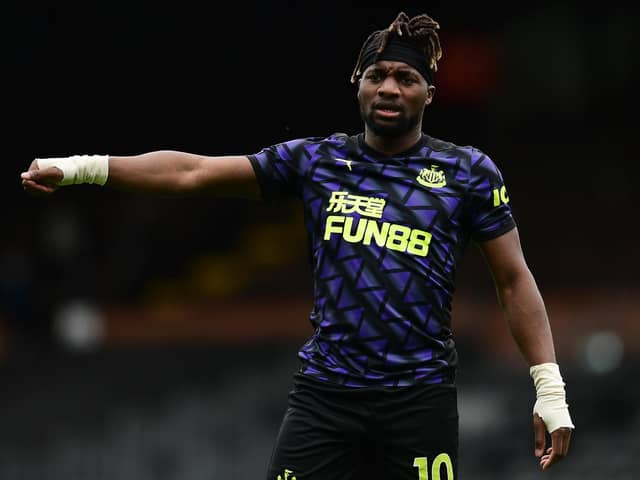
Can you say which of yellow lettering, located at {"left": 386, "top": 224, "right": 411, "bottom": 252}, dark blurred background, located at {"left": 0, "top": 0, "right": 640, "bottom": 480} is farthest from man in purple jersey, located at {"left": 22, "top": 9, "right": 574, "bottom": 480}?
dark blurred background, located at {"left": 0, "top": 0, "right": 640, "bottom": 480}

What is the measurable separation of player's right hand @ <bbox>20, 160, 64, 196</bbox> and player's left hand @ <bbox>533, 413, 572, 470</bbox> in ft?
6.01

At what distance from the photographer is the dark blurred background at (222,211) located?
13617mm

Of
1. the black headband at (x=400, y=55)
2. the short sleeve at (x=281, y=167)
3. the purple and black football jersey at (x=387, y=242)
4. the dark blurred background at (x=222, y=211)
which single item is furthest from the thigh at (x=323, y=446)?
the dark blurred background at (x=222, y=211)

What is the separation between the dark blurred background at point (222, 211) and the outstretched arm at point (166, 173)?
785 cm

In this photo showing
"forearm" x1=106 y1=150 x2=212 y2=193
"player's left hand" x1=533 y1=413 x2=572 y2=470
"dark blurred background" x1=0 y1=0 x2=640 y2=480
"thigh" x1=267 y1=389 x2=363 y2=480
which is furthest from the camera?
"dark blurred background" x1=0 y1=0 x2=640 y2=480

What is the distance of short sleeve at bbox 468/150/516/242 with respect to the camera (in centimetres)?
464

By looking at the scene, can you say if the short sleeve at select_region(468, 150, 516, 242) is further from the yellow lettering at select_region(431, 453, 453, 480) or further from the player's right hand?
the player's right hand

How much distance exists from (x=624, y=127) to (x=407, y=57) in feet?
41.6

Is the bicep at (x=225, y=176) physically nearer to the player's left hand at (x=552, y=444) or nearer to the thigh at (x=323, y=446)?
the thigh at (x=323, y=446)

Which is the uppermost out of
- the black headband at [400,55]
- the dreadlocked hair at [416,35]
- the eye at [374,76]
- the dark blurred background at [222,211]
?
the dreadlocked hair at [416,35]

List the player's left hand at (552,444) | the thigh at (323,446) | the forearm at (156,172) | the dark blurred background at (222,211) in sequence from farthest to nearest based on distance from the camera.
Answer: the dark blurred background at (222,211)
the forearm at (156,172)
the player's left hand at (552,444)
the thigh at (323,446)

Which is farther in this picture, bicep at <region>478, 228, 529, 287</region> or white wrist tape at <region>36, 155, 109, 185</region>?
bicep at <region>478, 228, 529, 287</region>

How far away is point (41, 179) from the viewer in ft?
14.9

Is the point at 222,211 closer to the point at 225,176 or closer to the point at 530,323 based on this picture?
the point at 225,176
